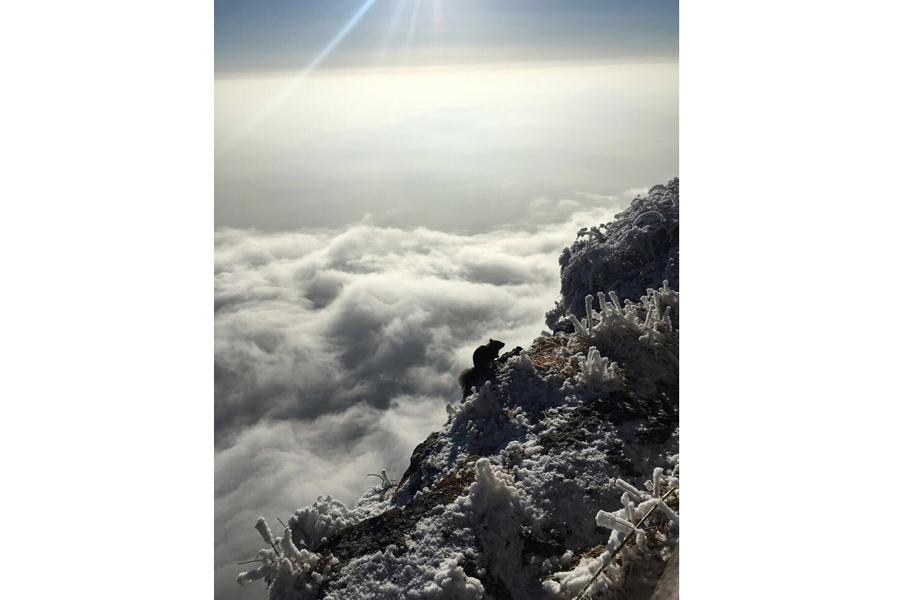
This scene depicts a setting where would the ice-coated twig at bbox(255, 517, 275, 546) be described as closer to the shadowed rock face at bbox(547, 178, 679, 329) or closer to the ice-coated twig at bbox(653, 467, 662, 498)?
the ice-coated twig at bbox(653, 467, 662, 498)

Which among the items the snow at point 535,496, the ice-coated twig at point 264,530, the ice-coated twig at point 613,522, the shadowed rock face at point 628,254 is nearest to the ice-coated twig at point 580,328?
the snow at point 535,496

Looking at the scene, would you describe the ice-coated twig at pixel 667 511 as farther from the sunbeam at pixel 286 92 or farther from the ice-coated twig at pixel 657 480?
the sunbeam at pixel 286 92

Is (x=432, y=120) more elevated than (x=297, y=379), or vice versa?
(x=432, y=120)

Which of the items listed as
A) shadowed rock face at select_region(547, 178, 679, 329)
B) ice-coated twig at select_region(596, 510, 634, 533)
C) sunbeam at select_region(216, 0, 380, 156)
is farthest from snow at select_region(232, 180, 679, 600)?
sunbeam at select_region(216, 0, 380, 156)
